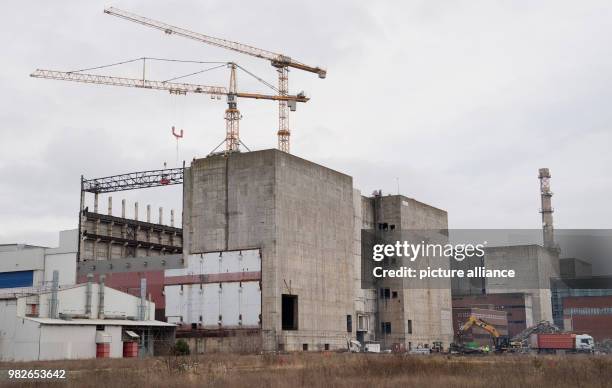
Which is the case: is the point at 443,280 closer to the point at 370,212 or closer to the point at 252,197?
the point at 370,212

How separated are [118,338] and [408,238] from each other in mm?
49786

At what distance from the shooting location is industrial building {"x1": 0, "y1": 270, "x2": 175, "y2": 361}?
55.6 meters

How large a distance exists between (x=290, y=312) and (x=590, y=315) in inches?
3048

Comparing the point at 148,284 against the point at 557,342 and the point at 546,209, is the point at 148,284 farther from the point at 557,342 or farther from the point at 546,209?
the point at 546,209

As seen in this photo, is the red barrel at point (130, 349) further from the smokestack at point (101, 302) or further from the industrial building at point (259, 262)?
the industrial building at point (259, 262)

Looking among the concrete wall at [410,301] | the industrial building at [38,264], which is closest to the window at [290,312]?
the concrete wall at [410,301]

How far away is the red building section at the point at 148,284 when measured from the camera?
76.9 meters

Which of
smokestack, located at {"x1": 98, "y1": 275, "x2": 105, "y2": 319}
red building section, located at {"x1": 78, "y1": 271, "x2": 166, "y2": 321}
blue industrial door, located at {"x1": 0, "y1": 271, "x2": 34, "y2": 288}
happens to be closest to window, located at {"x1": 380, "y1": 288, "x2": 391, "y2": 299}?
red building section, located at {"x1": 78, "y1": 271, "x2": 166, "y2": 321}

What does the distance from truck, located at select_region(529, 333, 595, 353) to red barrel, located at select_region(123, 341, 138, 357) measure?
47.4 metres

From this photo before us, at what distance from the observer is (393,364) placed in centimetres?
3566

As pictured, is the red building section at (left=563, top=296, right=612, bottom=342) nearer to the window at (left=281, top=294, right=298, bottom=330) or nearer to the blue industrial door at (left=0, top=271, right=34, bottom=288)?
the window at (left=281, top=294, right=298, bottom=330)

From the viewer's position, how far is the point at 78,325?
59094mm

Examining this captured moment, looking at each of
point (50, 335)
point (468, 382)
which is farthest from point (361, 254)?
point (468, 382)

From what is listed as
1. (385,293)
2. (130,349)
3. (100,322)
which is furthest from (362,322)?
(100,322)
